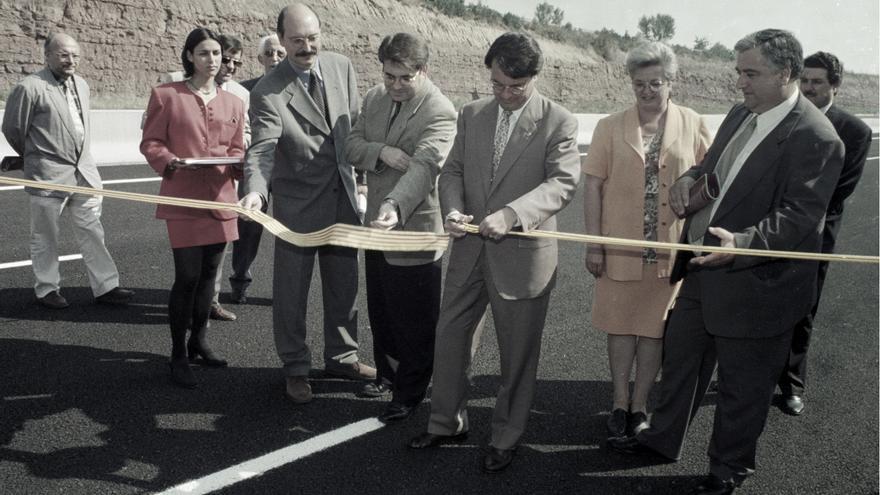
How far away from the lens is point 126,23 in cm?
2691

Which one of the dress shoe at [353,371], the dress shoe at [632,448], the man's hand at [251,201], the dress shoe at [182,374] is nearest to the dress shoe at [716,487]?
the dress shoe at [632,448]

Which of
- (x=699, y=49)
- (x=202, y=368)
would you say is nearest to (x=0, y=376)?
(x=202, y=368)

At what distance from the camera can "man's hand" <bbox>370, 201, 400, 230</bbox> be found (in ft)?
14.9

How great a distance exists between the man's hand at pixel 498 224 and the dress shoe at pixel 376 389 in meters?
1.72

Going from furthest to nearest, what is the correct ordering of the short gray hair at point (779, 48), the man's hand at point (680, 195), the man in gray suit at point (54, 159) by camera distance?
the man in gray suit at point (54, 159)
the man's hand at point (680, 195)
the short gray hair at point (779, 48)

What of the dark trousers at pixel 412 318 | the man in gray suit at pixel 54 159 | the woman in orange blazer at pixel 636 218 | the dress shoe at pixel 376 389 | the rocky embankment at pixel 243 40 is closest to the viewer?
the woman in orange blazer at pixel 636 218

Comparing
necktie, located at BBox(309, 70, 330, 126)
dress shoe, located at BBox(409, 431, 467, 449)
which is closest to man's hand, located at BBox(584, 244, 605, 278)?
dress shoe, located at BBox(409, 431, 467, 449)

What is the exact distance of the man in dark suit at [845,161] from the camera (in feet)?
17.5

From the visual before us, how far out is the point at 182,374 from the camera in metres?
5.44

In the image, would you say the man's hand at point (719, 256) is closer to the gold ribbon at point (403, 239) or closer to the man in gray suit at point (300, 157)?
the gold ribbon at point (403, 239)

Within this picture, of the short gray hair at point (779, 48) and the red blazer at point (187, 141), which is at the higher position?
the short gray hair at point (779, 48)

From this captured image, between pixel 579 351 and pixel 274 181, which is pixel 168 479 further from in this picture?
pixel 579 351

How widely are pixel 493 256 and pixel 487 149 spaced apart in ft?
1.89

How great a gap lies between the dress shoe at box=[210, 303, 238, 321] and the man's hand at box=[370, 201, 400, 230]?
8.58 ft
